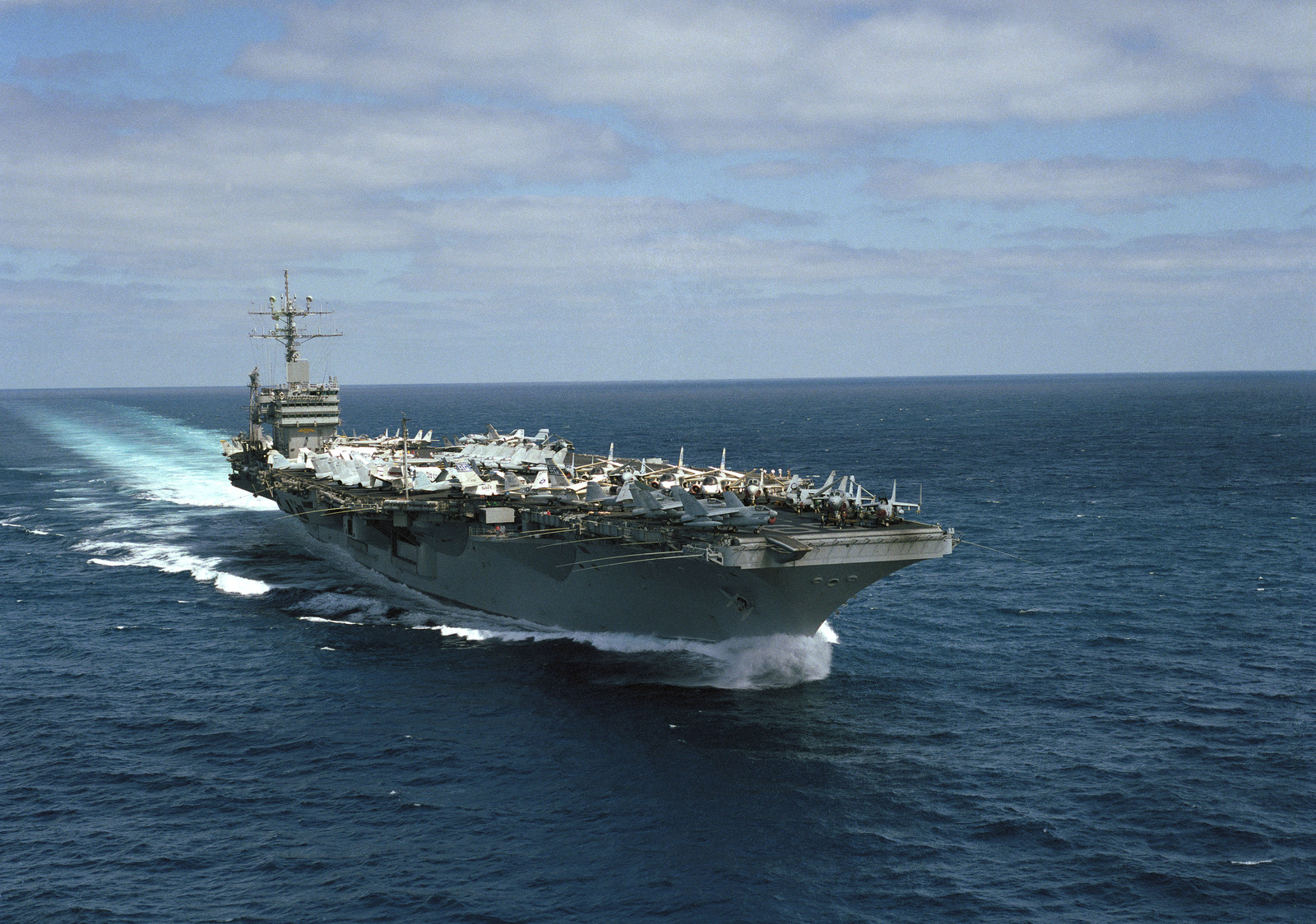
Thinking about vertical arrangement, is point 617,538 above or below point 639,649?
above

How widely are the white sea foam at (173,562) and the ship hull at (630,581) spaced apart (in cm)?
543

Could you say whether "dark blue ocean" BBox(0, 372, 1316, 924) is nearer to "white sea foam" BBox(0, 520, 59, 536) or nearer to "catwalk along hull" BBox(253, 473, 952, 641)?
"catwalk along hull" BBox(253, 473, 952, 641)

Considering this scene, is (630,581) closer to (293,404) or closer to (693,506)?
(693,506)

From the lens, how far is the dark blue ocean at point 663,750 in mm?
17766

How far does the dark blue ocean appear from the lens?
1777 cm

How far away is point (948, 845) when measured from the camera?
19.0 m

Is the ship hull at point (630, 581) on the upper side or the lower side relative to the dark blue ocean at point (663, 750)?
upper

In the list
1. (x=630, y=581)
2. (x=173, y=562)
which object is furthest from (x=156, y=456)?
(x=630, y=581)

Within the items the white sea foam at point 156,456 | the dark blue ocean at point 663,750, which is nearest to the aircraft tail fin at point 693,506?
the dark blue ocean at point 663,750

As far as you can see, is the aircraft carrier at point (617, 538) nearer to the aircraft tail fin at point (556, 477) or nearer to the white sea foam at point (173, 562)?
the aircraft tail fin at point (556, 477)

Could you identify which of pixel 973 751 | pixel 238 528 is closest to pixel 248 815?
pixel 973 751

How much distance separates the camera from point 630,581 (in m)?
29.8

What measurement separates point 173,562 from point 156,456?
49642mm

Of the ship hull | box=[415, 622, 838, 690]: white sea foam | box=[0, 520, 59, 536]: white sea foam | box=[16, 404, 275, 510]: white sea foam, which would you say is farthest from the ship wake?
box=[16, 404, 275, 510]: white sea foam
